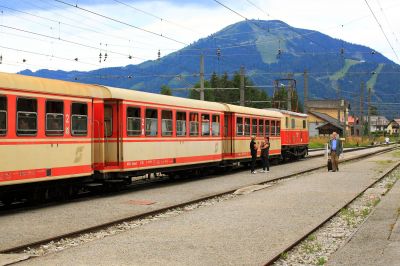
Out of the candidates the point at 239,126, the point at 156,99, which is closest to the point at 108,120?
the point at 156,99

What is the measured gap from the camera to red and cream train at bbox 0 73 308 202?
13.0 meters

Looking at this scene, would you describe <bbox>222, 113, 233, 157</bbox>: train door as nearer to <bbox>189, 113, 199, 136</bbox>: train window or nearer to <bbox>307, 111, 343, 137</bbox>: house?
<bbox>189, 113, 199, 136</bbox>: train window

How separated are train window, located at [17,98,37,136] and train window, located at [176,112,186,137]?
7858mm

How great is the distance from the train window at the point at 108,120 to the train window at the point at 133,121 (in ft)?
1.83

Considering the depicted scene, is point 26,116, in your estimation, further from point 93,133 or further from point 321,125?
point 321,125

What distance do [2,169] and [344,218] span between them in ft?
24.5

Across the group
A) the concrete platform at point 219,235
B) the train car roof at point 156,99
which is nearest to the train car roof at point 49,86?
the train car roof at point 156,99

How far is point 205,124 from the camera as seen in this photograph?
77.7ft

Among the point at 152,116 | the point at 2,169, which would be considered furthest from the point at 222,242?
the point at 152,116

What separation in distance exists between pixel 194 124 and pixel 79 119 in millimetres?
7768

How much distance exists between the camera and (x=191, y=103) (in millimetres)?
22188

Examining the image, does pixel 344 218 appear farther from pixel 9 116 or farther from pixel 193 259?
pixel 9 116

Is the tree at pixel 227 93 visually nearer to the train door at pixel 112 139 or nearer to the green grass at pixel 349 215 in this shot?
the train door at pixel 112 139

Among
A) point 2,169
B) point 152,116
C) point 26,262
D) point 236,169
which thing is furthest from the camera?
point 236,169
